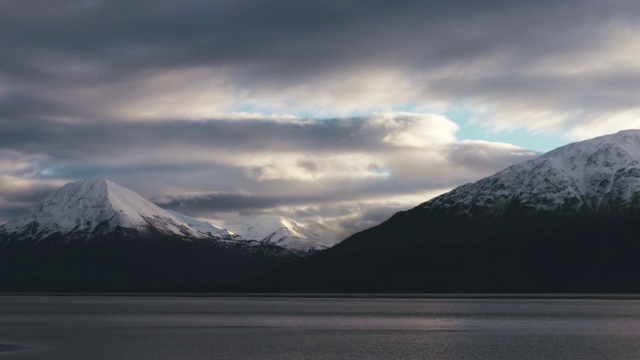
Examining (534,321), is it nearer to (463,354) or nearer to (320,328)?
(320,328)

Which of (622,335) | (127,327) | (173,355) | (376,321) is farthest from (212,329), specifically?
(622,335)

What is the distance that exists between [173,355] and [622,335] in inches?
3127

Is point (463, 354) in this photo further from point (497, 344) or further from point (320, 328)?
point (320, 328)

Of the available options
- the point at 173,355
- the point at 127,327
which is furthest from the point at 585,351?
the point at 127,327

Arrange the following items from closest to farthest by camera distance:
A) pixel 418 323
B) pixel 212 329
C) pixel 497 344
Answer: pixel 497 344
pixel 212 329
pixel 418 323

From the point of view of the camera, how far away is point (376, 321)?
19750cm

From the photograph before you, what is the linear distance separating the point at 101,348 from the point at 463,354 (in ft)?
164

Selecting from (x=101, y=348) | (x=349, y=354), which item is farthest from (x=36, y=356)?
(x=349, y=354)

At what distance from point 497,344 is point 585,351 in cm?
1510

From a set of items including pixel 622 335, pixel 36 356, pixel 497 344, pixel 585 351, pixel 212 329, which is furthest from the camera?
pixel 212 329

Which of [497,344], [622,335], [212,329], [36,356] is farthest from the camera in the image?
[212,329]

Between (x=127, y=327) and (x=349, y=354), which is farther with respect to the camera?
(x=127, y=327)

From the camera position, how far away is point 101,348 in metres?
121

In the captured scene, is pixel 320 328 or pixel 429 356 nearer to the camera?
pixel 429 356
